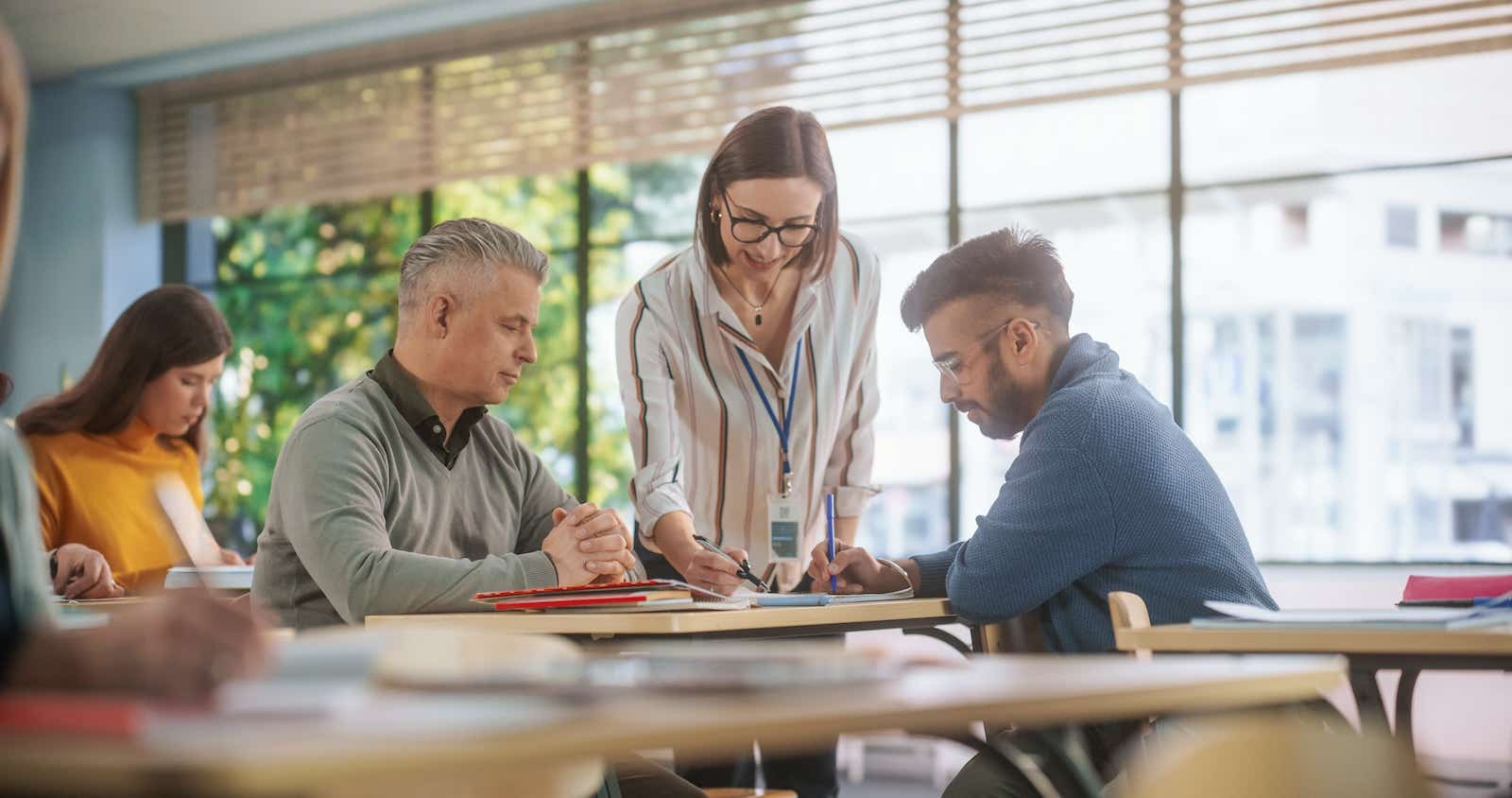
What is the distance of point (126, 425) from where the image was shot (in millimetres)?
3588

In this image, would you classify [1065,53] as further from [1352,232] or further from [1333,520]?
[1333,520]

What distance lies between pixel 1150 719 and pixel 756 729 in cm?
121

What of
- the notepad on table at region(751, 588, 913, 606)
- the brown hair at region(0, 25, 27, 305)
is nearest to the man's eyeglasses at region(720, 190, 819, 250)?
the notepad on table at region(751, 588, 913, 606)

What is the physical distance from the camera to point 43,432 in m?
3.54

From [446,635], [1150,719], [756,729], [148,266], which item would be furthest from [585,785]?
[148,266]

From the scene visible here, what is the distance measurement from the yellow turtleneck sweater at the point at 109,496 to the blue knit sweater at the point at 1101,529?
2.06m

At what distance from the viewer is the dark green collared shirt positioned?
2496 mm

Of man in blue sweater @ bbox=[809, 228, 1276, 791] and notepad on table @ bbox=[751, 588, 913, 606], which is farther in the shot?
notepad on table @ bbox=[751, 588, 913, 606]

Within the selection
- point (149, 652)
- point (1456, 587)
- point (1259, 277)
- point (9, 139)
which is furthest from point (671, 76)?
point (149, 652)

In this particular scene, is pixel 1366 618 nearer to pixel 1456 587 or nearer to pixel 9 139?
pixel 1456 587

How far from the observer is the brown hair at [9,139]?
3.39 feet

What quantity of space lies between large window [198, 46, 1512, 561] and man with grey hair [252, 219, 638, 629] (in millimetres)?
2287

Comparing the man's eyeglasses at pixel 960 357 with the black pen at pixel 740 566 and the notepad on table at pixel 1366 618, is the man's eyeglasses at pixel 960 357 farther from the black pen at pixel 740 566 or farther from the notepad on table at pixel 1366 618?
the notepad on table at pixel 1366 618

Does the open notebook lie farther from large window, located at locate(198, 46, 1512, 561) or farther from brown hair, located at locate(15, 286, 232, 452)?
large window, located at locate(198, 46, 1512, 561)
